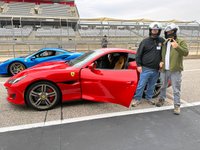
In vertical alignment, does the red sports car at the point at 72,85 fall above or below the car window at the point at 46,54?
below

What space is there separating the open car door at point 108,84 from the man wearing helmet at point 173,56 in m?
0.64

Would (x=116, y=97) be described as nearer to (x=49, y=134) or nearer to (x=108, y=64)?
(x=108, y=64)

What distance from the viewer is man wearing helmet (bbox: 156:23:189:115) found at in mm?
3668

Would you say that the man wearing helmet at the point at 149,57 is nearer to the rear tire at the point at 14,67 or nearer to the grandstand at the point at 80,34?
the rear tire at the point at 14,67

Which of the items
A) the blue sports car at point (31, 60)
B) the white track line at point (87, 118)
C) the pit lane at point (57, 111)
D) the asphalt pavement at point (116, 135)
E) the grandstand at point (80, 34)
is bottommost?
the asphalt pavement at point (116, 135)

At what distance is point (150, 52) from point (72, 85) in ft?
5.72

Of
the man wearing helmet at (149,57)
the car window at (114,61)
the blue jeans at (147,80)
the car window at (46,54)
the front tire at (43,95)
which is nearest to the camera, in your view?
the front tire at (43,95)

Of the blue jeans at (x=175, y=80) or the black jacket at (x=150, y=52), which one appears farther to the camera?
the black jacket at (x=150, y=52)

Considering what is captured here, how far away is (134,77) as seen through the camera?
4074mm

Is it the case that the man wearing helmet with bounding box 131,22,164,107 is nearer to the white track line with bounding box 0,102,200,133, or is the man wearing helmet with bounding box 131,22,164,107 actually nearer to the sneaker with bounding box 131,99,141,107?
the sneaker with bounding box 131,99,141,107

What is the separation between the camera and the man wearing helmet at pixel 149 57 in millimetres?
4123

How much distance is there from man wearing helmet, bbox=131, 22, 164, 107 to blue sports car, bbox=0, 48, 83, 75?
3714mm

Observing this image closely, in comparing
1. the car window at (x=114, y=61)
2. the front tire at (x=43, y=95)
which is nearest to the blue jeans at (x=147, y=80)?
the car window at (x=114, y=61)

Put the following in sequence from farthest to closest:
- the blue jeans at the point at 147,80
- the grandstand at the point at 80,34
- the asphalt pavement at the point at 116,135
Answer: the grandstand at the point at 80,34
the blue jeans at the point at 147,80
the asphalt pavement at the point at 116,135
